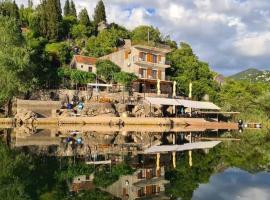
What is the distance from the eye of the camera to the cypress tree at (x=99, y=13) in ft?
271

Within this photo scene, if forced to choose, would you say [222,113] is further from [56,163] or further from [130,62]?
[56,163]

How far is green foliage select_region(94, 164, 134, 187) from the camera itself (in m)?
13.4

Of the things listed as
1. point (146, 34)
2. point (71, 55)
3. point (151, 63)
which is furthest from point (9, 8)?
point (151, 63)

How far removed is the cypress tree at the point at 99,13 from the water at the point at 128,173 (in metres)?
61.8

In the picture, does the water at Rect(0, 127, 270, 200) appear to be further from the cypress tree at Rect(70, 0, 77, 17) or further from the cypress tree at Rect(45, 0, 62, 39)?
the cypress tree at Rect(70, 0, 77, 17)

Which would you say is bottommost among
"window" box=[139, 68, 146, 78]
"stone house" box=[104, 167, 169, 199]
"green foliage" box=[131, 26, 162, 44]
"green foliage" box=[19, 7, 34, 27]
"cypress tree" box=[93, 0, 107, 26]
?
"stone house" box=[104, 167, 169, 199]

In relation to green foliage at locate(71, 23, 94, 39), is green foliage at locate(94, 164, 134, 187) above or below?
Answer: below

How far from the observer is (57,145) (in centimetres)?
2448

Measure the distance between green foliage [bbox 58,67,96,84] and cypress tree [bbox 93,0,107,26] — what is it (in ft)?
92.1

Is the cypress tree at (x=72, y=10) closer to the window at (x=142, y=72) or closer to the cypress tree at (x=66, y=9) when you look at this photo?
the cypress tree at (x=66, y=9)

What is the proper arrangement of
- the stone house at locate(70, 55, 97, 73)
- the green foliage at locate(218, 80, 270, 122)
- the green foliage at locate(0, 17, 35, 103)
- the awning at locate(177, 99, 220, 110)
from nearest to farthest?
the green foliage at locate(0, 17, 35, 103), the awning at locate(177, 99, 220, 110), the green foliage at locate(218, 80, 270, 122), the stone house at locate(70, 55, 97, 73)

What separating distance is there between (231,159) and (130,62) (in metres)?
41.7

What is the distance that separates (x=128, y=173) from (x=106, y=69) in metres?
43.6

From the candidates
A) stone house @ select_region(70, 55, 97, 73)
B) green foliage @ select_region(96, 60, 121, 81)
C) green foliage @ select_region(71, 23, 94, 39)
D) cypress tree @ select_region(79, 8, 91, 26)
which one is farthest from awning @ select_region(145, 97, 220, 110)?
cypress tree @ select_region(79, 8, 91, 26)
